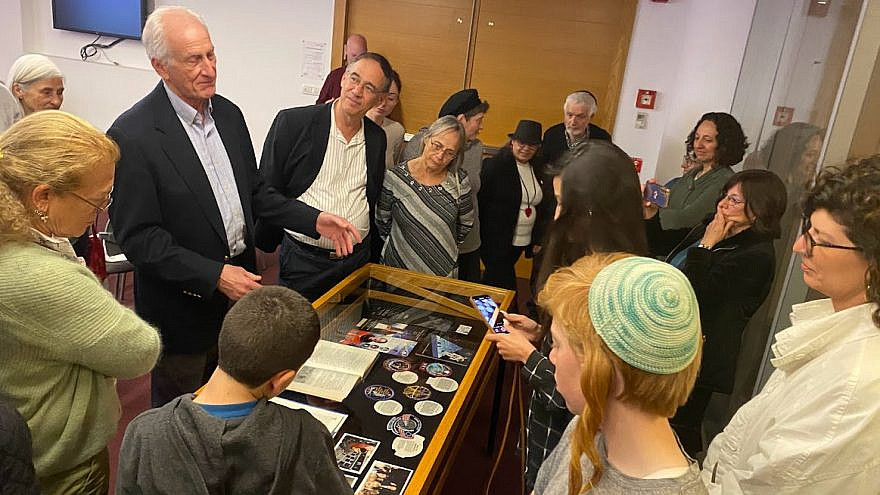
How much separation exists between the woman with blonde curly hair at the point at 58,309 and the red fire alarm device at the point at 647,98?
409 centimetres

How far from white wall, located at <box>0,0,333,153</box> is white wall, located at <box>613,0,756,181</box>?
252 cm

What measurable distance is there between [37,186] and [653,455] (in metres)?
1.28

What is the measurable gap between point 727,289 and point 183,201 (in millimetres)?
1907

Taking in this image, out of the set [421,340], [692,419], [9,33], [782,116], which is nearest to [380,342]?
[421,340]

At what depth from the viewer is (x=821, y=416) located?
121cm

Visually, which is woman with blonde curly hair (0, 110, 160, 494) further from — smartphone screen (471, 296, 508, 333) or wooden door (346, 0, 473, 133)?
wooden door (346, 0, 473, 133)

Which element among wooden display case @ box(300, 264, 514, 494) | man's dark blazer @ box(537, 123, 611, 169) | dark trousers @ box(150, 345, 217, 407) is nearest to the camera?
wooden display case @ box(300, 264, 514, 494)

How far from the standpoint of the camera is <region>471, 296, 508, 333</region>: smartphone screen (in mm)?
2033

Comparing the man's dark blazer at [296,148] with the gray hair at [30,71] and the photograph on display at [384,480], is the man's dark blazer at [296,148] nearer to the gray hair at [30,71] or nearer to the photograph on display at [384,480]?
the photograph on display at [384,480]

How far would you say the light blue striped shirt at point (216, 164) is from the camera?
207 cm

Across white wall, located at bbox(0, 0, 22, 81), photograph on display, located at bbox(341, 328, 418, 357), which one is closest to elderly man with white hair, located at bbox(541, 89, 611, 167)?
photograph on display, located at bbox(341, 328, 418, 357)

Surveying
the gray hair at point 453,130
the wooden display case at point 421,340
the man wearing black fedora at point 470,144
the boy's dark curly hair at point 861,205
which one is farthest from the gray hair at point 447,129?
the boy's dark curly hair at point 861,205

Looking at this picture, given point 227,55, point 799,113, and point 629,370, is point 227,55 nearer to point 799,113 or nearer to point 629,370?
point 799,113

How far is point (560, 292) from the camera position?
1.12 metres
